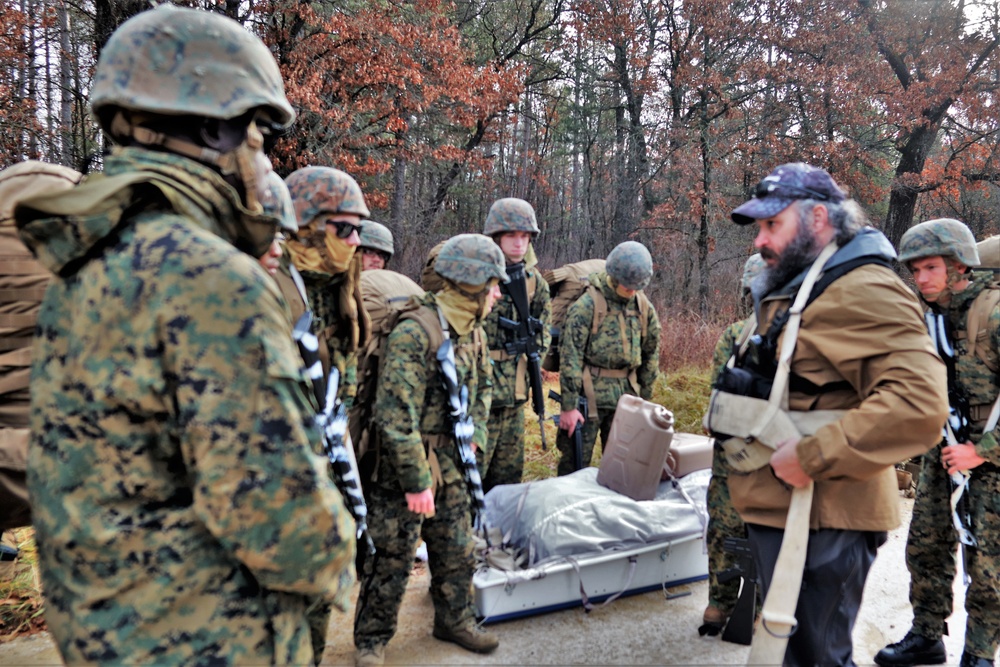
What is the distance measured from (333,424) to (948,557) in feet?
11.8

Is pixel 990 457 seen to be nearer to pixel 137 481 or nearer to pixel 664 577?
pixel 664 577

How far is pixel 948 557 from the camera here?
4023 millimetres

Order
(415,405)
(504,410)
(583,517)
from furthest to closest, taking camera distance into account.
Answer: (504,410), (583,517), (415,405)

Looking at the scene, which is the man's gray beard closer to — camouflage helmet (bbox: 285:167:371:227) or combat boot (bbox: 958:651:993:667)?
camouflage helmet (bbox: 285:167:371:227)

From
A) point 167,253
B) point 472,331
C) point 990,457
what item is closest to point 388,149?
point 472,331

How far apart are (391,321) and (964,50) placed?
16370 millimetres

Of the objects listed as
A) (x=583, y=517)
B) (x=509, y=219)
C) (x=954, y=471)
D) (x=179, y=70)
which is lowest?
(x=583, y=517)

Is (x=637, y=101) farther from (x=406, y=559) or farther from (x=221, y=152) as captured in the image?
(x=221, y=152)

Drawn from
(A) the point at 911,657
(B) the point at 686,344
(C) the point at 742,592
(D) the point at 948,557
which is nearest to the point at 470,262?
(C) the point at 742,592

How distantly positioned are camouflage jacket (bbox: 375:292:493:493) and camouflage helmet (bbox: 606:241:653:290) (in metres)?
2.14

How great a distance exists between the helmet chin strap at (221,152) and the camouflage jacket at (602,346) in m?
4.36

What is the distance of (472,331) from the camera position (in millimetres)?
3979

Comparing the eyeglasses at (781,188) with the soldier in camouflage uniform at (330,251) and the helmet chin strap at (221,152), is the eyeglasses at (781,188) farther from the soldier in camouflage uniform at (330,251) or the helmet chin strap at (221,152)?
the helmet chin strap at (221,152)

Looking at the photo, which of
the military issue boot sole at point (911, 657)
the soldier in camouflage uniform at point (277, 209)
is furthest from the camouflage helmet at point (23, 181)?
the military issue boot sole at point (911, 657)
